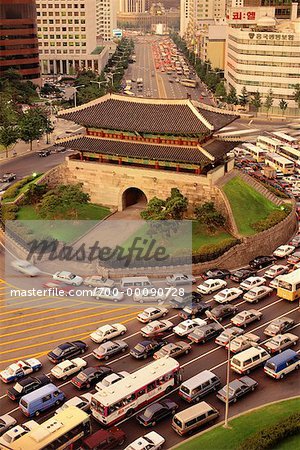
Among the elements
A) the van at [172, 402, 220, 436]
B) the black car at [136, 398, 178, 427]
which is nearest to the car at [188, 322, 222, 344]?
the black car at [136, 398, 178, 427]

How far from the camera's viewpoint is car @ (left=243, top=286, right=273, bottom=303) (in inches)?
2156

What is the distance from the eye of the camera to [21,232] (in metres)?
67.6

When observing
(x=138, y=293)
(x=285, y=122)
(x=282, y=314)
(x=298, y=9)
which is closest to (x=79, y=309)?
(x=138, y=293)

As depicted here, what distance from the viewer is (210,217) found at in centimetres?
6506

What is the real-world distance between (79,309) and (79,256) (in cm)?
991

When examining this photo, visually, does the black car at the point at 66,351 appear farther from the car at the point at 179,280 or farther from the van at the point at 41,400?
the car at the point at 179,280

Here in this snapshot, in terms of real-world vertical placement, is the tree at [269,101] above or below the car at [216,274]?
above

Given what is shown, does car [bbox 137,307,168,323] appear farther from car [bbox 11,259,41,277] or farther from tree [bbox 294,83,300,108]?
tree [bbox 294,83,300,108]

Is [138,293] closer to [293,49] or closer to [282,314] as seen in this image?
[282,314]

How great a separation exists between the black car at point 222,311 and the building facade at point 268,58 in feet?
326

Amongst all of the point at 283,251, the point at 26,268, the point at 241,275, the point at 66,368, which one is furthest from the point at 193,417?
the point at 283,251

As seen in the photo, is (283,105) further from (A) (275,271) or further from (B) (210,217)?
(A) (275,271)

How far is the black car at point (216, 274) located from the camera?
5969 centimetres

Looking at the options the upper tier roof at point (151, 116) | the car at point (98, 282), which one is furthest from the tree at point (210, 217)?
the car at point (98, 282)
